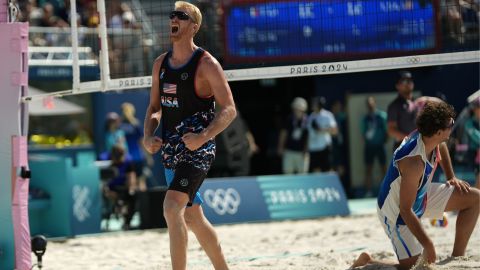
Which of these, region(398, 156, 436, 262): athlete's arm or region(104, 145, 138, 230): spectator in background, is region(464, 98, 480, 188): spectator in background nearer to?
region(104, 145, 138, 230): spectator in background

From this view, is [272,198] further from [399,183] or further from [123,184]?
[399,183]

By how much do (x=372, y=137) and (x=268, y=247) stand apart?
746cm

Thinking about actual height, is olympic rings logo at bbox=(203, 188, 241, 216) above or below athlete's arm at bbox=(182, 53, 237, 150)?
below

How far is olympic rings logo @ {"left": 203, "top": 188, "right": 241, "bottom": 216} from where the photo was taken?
11.6 meters

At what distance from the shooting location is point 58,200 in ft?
36.1

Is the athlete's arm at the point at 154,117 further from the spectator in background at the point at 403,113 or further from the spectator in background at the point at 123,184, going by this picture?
the spectator in background at the point at 123,184

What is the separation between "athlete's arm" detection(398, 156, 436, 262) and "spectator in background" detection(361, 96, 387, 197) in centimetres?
1013

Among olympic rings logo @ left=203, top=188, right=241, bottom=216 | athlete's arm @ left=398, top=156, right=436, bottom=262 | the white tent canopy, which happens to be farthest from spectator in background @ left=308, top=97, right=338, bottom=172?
athlete's arm @ left=398, top=156, right=436, bottom=262

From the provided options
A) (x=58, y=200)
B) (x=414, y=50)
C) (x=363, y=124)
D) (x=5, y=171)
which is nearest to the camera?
(x=5, y=171)

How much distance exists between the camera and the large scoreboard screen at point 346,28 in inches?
294

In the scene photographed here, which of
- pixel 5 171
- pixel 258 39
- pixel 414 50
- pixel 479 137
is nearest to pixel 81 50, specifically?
pixel 258 39

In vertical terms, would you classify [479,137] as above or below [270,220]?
above

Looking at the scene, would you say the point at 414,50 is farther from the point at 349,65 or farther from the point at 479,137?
the point at 479,137

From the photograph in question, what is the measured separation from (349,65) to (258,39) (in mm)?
2439
